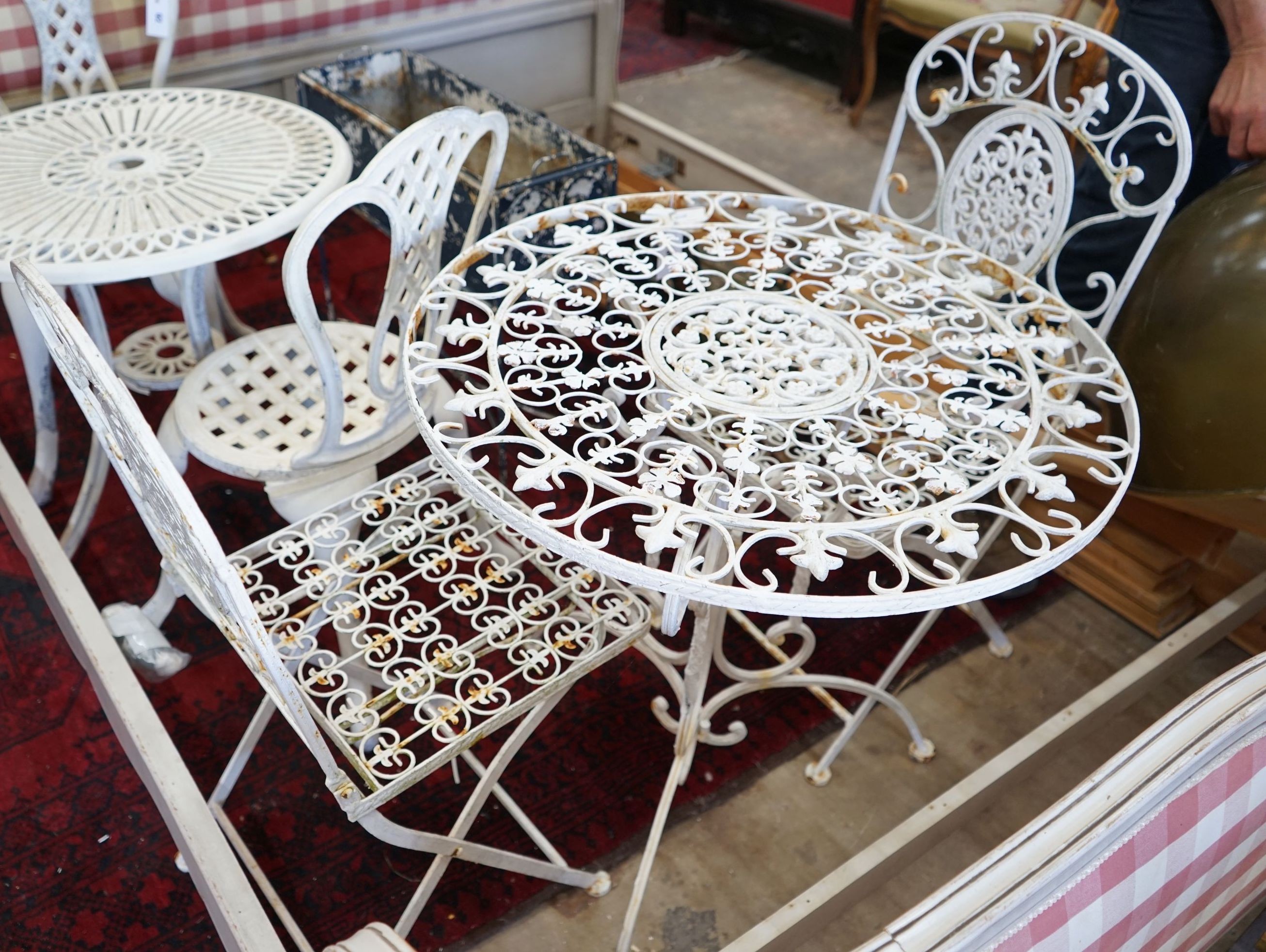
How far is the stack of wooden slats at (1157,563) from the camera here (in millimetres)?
1935

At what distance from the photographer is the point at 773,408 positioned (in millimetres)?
1271

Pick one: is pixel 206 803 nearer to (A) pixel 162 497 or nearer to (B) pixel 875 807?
(A) pixel 162 497

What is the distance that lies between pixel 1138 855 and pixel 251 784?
1.31 meters

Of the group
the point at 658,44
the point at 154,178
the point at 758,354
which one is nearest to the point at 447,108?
the point at 154,178

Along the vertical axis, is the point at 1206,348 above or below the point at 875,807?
above

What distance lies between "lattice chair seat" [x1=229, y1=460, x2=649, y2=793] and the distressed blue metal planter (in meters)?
0.95

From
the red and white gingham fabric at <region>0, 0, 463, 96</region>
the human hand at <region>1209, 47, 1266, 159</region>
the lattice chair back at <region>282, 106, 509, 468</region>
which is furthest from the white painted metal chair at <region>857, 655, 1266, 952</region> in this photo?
the red and white gingham fabric at <region>0, 0, 463, 96</region>

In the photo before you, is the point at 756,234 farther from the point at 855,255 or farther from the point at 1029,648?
the point at 1029,648

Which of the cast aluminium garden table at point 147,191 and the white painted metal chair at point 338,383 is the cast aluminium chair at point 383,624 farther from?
the cast aluminium garden table at point 147,191

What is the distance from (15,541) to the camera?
1.89 m

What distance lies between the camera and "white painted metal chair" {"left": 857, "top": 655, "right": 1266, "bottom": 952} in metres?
0.78

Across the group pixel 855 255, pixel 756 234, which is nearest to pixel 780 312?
pixel 855 255

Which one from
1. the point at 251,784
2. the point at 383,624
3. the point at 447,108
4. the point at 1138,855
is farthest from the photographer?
the point at 447,108

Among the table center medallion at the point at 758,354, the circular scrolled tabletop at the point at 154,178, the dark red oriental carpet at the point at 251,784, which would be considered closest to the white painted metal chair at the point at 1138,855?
the table center medallion at the point at 758,354
